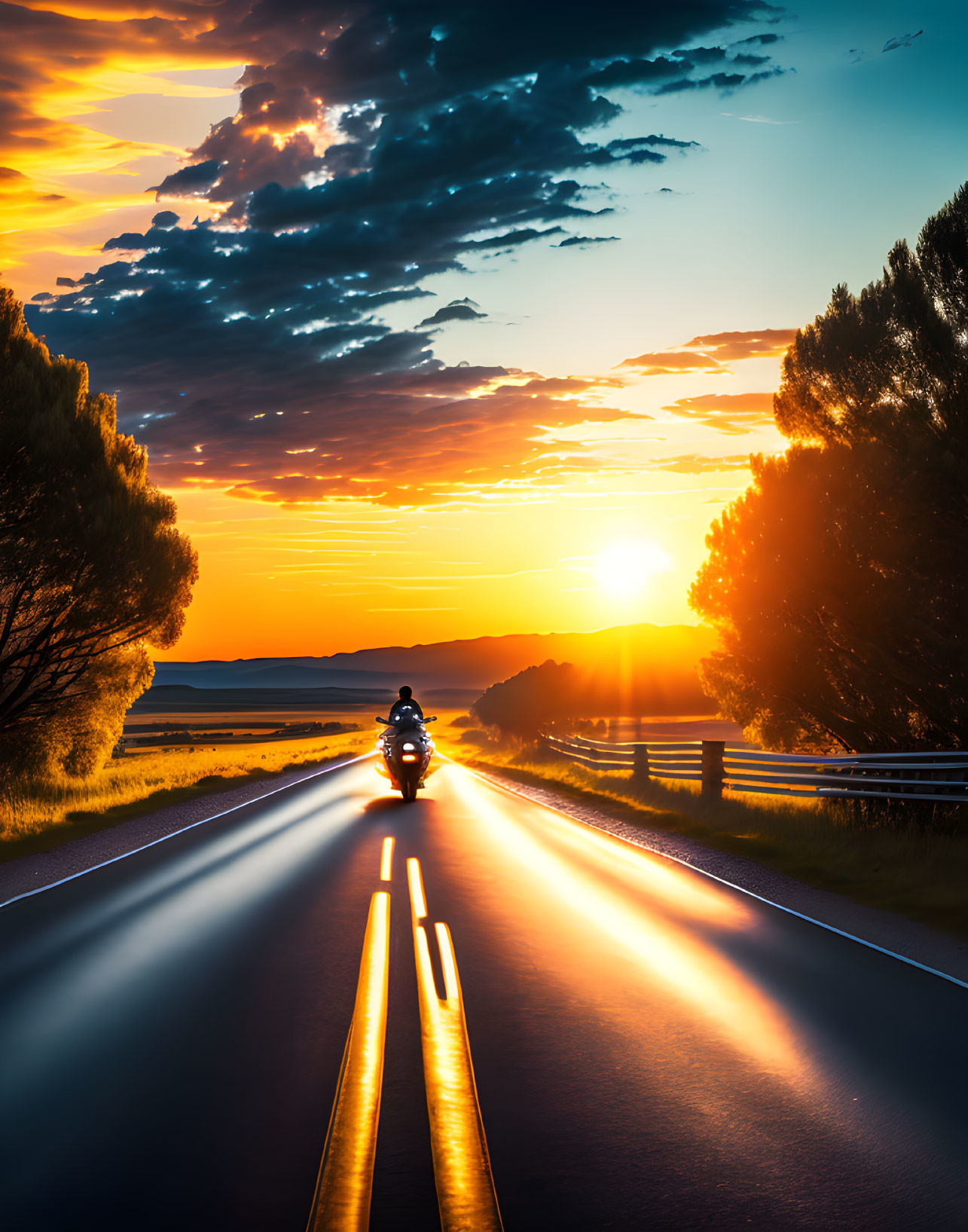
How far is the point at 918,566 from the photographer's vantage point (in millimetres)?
18438

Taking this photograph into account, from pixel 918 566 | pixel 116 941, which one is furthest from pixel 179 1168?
pixel 918 566

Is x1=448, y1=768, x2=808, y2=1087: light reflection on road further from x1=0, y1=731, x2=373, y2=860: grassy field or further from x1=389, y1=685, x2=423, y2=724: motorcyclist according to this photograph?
x1=0, y1=731, x2=373, y2=860: grassy field

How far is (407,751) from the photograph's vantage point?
21.6 metres

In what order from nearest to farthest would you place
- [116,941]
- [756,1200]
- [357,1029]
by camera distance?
1. [756,1200]
2. [357,1029]
3. [116,941]

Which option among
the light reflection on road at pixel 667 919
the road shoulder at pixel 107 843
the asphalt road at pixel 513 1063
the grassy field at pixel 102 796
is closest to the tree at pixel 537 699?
the grassy field at pixel 102 796

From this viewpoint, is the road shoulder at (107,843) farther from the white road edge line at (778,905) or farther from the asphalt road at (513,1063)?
the white road edge line at (778,905)

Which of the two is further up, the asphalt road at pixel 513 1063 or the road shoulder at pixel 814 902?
the asphalt road at pixel 513 1063

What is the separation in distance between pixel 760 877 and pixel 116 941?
741cm

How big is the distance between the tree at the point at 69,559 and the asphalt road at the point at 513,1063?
13.8 metres

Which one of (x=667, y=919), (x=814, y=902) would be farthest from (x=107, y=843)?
(x=814, y=902)

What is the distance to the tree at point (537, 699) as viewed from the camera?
6988 centimetres

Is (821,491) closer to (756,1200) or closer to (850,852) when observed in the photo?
(850,852)

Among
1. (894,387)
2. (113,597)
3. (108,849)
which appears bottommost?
(108,849)

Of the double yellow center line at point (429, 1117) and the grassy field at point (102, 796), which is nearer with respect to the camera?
the double yellow center line at point (429, 1117)
